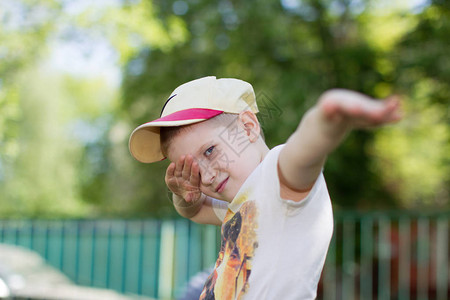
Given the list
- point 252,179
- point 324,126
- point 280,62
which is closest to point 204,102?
point 252,179

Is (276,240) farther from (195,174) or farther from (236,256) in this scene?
(195,174)

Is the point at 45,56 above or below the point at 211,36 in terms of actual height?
below

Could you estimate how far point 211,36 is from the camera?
1065cm

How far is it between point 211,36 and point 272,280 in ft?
32.1

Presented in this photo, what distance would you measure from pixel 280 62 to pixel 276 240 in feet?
32.5

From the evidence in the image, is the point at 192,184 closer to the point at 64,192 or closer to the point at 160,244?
the point at 160,244

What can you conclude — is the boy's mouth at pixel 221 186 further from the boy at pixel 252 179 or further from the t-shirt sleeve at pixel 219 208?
the t-shirt sleeve at pixel 219 208

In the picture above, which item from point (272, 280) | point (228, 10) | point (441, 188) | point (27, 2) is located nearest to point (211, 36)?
point (228, 10)

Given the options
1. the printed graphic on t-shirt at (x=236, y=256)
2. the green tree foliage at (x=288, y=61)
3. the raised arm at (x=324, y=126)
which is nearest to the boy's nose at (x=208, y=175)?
the printed graphic on t-shirt at (x=236, y=256)

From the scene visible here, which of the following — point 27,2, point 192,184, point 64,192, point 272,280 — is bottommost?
point 64,192

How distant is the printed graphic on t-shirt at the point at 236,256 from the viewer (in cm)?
128

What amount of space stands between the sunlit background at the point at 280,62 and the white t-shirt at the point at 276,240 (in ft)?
11.4

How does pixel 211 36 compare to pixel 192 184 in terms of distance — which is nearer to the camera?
pixel 192 184

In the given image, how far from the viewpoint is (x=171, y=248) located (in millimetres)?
6398
